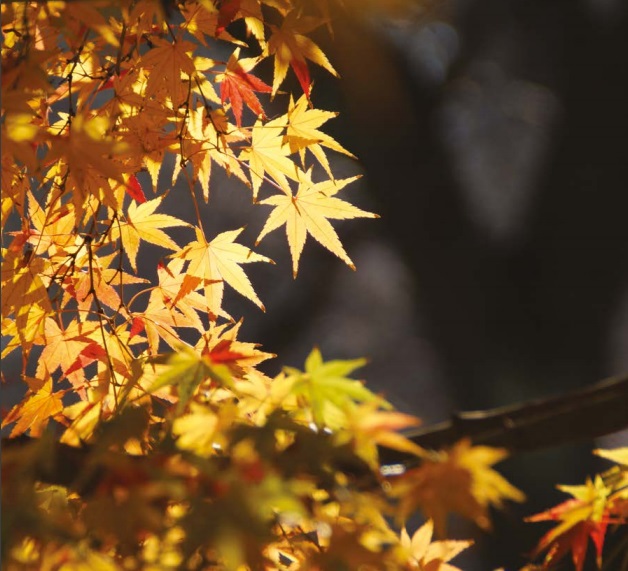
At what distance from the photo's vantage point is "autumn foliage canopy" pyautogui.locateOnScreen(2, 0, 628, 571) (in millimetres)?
512

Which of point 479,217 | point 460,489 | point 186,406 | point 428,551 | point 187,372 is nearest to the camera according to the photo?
point 460,489

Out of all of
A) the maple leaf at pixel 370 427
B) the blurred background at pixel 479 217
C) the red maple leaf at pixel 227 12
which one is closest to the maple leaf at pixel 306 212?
the red maple leaf at pixel 227 12

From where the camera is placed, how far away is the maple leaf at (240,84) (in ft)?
3.38

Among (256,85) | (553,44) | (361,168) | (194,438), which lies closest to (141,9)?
(256,85)

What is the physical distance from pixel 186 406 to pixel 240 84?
1.71ft

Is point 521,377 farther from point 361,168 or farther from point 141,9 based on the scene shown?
point 141,9

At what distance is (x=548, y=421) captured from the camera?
0.60m

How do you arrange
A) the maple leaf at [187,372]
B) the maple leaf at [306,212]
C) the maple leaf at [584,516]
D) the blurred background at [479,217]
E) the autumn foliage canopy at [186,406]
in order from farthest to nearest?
the blurred background at [479,217], the maple leaf at [306,212], the maple leaf at [584,516], the maple leaf at [187,372], the autumn foliage canopy at [186,406]

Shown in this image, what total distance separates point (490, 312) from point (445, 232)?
0.48 meters

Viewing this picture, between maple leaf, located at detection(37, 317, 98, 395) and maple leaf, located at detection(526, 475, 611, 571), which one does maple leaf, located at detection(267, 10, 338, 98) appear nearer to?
maple leaf, located at detection(37, 317, 98, 395)

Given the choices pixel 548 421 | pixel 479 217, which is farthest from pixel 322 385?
pixel 479 217

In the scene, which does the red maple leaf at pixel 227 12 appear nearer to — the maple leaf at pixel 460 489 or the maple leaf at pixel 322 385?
the maple leaf at pixel 322 385

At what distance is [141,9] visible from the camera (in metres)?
0.87

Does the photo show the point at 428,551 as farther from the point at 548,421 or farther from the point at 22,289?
the point at 22,289
